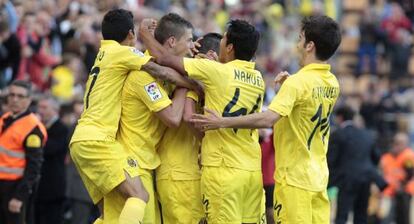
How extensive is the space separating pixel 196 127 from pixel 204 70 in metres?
0.50

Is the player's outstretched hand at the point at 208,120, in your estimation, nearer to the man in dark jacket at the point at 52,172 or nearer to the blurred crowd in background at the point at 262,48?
the blurred crowd in background at the point at 262,48

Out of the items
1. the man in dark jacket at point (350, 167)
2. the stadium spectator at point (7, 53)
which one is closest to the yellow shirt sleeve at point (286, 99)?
the man in dark jacket at point (350, 167)

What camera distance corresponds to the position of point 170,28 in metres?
10.4

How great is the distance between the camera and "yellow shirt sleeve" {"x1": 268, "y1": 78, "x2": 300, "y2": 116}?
9844 millimetres

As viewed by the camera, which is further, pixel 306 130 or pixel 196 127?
pixel 306 130

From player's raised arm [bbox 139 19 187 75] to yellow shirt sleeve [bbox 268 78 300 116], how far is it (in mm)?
853

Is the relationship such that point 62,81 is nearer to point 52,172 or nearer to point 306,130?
point 52,172

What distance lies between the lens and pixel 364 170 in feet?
53.1

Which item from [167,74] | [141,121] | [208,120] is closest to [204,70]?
[167,74]

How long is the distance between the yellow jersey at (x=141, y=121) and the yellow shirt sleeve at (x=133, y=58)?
0.07m

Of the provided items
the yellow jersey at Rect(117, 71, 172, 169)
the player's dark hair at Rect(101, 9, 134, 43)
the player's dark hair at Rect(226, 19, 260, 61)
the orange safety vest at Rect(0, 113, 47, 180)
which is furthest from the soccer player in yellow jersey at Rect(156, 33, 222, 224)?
the orange safety vest at Rect(0, 113, 47, 180)

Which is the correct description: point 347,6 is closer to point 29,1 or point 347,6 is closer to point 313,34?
point 29,1

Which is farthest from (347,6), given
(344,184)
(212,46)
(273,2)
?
(212,46)

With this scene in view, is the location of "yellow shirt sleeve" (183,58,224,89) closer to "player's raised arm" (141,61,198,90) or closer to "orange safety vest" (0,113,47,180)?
"player's raised arm" (141,61,198,90)
